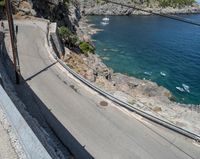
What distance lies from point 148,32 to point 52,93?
314ft

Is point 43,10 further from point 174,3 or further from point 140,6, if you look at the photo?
point 174,3

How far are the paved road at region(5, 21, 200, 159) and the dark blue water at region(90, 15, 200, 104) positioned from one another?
34.2 meters

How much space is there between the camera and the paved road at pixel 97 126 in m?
19.1

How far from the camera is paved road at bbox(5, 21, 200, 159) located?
1911 cm

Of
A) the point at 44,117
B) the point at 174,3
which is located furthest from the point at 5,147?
the point at 174,3

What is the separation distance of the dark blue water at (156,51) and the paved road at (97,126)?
1346 inches

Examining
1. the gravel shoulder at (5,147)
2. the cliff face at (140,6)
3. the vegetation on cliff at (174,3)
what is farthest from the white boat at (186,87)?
the vegetation on cliff at (174,3)

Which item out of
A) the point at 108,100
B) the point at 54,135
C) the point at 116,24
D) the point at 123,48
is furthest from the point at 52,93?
the point at 116,24

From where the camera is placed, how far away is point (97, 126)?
2155cm

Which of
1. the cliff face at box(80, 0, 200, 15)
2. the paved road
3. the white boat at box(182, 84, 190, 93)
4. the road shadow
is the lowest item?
the cliff face at box(80, 0, 200, 15)

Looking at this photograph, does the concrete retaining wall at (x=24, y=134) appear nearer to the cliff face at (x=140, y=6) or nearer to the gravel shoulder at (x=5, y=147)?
the gravel shoulder at (x=5, y=147)

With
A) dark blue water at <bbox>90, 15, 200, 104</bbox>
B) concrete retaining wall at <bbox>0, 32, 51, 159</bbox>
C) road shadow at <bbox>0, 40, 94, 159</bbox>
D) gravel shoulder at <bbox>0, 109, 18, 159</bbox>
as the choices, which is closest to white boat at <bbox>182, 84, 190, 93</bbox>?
dark blue water at <bbox>90, 15, 200, 104</bbox>

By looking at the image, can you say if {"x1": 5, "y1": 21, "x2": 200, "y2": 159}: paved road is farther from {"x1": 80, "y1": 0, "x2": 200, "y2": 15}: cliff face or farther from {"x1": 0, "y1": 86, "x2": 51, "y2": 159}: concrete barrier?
{"x1": 80, "y1": 0, "x2": 200, "y2": 15}: cliff face

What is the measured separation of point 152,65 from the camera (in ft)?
244
